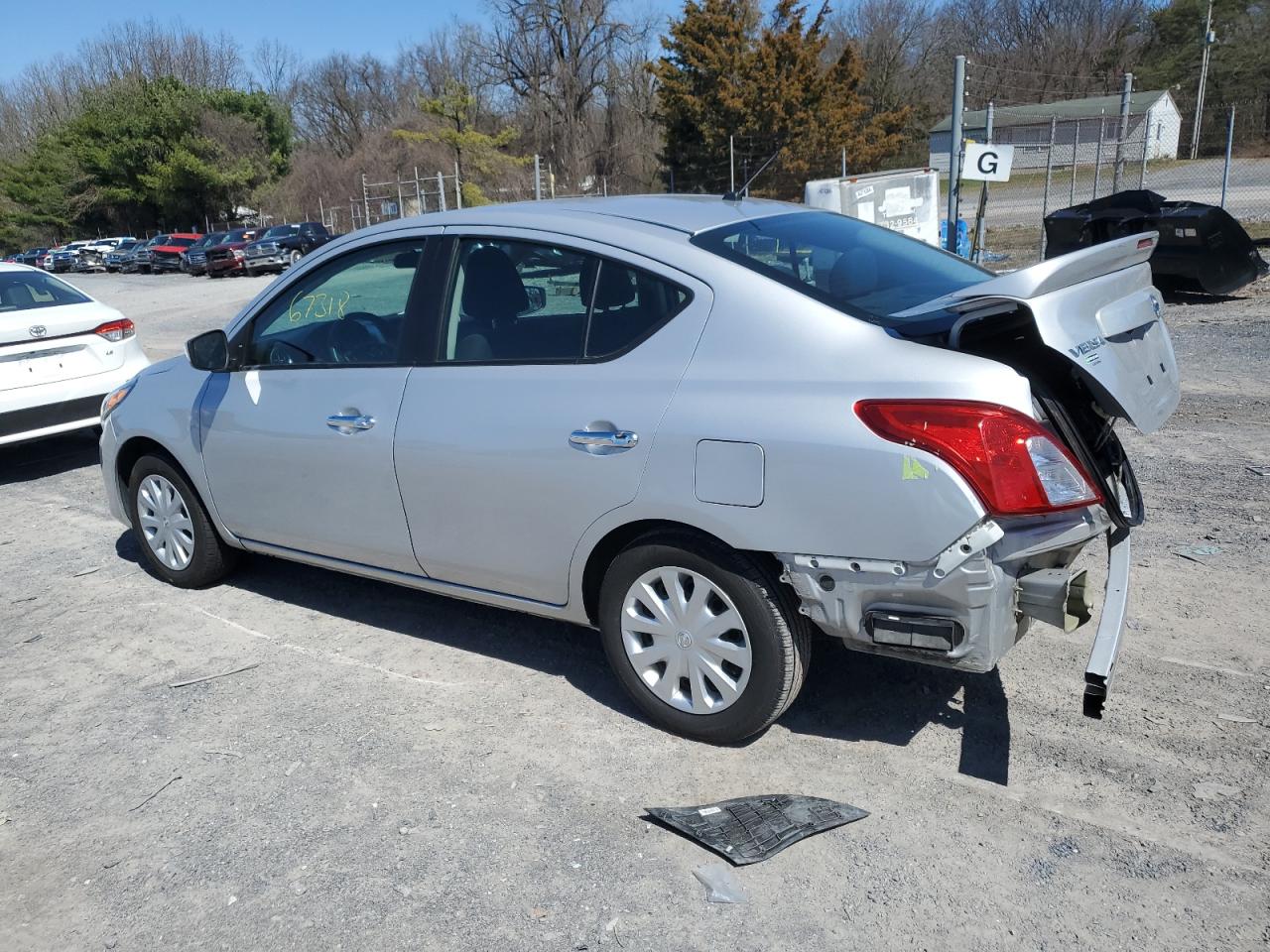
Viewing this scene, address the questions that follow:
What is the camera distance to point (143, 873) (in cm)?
307

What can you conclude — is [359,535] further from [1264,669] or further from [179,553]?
[1264,669]

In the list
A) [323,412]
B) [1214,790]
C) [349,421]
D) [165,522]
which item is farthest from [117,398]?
[1214,790]

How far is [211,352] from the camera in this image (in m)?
4.67

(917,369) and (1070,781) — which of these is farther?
(1070,781)

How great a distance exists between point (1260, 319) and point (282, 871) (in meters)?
10.9

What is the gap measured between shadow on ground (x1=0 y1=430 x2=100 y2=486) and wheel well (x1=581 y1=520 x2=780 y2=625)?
6152 millimetres

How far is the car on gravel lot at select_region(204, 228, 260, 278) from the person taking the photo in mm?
37438

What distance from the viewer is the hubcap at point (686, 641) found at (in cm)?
335

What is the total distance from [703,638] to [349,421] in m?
1.72

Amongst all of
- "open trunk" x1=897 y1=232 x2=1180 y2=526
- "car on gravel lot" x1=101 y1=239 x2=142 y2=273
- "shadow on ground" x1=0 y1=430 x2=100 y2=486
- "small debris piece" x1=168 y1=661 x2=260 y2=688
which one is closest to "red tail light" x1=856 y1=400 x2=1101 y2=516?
"open trunk" x1=897 y1=232 x2=1180 y2=526

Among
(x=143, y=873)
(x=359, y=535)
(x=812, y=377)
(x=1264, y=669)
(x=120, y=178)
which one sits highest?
(x=120, y=178)

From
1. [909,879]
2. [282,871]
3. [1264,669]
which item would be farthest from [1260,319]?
[282,871]

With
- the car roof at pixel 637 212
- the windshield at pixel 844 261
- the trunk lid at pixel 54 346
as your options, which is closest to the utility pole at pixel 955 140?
the windshield at pixel 844 261

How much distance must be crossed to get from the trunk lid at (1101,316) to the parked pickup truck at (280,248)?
117 ft
